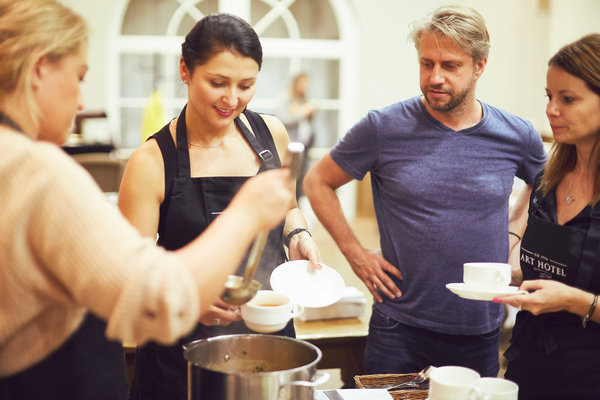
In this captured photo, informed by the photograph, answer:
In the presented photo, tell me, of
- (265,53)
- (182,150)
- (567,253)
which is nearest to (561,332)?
(567,253)

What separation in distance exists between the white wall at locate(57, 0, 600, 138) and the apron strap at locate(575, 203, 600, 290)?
23.2ft

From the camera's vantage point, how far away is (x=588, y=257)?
5.47 ft

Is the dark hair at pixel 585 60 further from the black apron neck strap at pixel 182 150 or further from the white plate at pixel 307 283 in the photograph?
the black apron neck strap at pixel 182 150

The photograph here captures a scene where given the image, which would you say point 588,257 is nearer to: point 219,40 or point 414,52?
point 219,40

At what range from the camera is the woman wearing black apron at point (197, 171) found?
5.57 feet

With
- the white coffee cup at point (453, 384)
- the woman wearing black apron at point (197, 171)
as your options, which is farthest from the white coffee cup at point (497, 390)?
the woman wearing black apron at point (197, 171)

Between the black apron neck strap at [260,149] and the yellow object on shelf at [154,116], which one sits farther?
the yellow object on shelf at [154,116]

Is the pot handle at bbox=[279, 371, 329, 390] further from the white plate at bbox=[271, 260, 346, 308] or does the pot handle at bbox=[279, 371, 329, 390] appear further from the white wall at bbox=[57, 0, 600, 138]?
the white wall at bbox=[57, 0, 600, 138]

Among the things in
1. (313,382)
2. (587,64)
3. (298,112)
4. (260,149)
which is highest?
(587,64)

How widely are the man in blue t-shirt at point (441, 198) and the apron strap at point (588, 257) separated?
0.42 m

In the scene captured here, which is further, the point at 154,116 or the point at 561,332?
the point at 154,116

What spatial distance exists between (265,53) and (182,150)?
7.26 m

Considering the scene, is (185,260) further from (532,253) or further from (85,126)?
(85,126)

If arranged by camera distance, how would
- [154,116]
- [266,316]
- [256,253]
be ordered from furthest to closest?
[154,116] < [266,316] < [256,253]
